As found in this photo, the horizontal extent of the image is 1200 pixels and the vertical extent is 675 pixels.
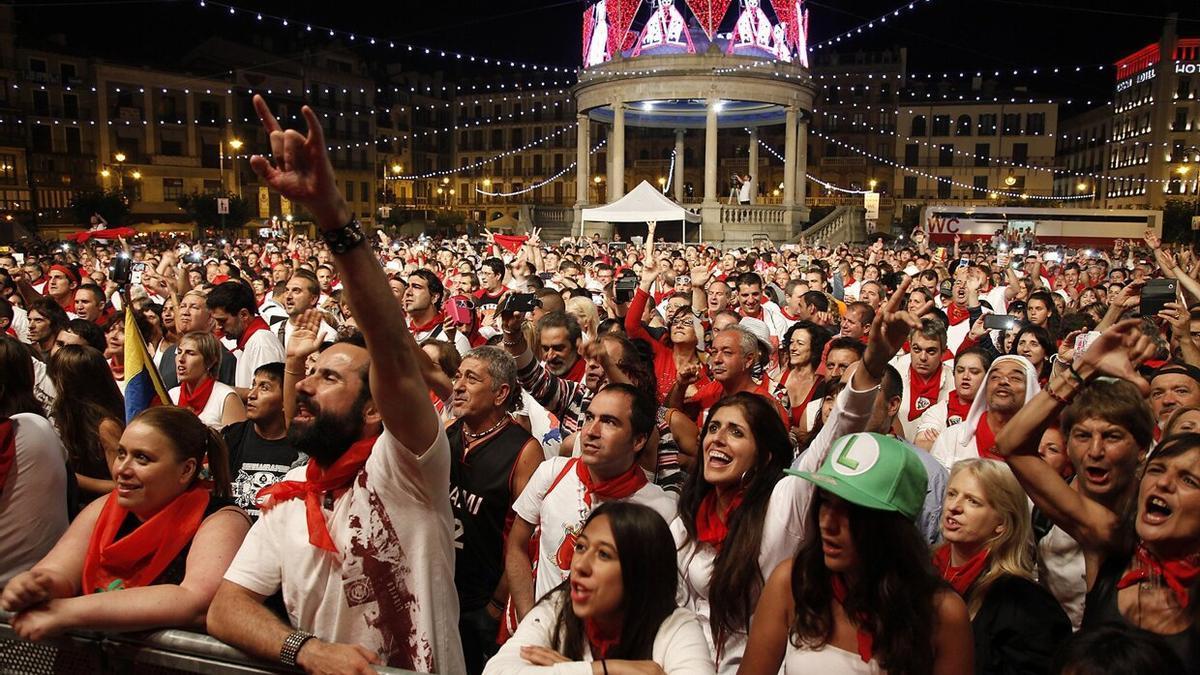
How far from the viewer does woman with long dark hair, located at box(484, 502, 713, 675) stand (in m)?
2.37

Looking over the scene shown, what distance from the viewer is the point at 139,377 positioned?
4.84 m

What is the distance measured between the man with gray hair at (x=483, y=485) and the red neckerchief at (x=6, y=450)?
5.46 ft

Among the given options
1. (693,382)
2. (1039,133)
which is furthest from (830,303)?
(1039,133)

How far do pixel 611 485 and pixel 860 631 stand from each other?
125 cm

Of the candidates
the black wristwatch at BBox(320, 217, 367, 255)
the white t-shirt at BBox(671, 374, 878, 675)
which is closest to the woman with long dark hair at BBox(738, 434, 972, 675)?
the white t-shirt at BBox(671, 374, 878, 675)

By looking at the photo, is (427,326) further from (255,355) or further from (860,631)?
(860,631)

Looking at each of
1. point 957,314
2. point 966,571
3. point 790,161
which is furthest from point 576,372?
point 790,161

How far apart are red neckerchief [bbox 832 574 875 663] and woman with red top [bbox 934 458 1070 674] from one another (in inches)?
14.8

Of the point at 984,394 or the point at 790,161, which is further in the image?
the point at 790,161

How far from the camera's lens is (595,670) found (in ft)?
7.32

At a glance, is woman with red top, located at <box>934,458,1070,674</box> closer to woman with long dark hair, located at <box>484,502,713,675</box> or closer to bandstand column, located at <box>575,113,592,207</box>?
woman with long dark hair, located at <box>484,502,713,675</box>

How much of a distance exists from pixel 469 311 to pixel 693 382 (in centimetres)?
218

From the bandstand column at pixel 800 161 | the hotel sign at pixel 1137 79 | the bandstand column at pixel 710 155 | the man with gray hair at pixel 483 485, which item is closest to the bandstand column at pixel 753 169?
the bandstand column at pixel 800 161

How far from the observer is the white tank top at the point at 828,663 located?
233 cm
